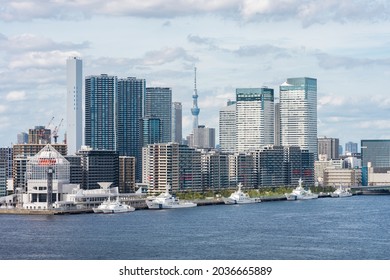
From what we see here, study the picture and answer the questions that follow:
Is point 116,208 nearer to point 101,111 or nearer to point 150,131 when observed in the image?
point 150,131

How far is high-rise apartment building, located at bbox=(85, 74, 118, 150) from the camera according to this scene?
216ft

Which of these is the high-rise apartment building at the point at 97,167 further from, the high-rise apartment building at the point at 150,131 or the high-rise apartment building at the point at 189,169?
the high-rise apartment building at the point at 150,131

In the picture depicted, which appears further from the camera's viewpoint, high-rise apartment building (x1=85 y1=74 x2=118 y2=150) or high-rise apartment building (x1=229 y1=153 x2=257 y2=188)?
high-rise apartment building (x1=85 y1=74 x2=118 y2=150)

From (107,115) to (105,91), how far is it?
1973 millimetres

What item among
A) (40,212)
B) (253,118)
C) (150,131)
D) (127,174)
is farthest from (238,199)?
(253,118)

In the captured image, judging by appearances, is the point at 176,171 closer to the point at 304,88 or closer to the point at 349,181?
the point at 349,181

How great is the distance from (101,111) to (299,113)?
1865 centimetres

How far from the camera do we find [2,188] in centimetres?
4231

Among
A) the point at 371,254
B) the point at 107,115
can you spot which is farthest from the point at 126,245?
the point at 107,115

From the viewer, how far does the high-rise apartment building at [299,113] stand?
253 feet

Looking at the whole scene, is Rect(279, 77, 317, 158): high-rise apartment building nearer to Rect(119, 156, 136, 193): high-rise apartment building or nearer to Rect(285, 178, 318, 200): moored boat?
Rect(285, 178, 318, 200): moored boat

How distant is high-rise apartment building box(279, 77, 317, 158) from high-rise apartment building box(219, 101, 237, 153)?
3896 millimetres

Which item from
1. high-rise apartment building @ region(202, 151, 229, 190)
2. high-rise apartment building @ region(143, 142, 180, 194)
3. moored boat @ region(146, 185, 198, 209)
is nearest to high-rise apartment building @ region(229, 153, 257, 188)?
high-rise apartment building @ region(202, 151, 229, 190)

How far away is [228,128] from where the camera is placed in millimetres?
79688
